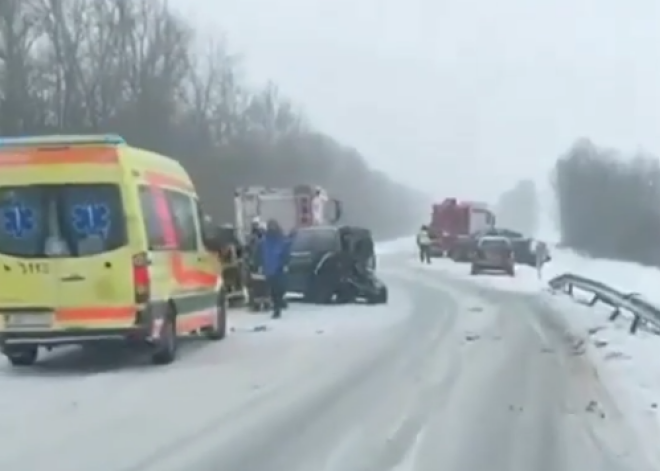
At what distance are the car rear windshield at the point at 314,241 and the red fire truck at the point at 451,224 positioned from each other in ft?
132

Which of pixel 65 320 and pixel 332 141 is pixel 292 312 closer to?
pixel 65 320

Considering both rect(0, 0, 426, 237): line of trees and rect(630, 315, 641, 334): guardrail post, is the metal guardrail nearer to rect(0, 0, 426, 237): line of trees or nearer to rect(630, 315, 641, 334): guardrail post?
rect(630, 315, 641, 334): guardrail post

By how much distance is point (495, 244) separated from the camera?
52.2 metres

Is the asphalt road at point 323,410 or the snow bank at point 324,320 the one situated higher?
the asphalt road at point 323,410

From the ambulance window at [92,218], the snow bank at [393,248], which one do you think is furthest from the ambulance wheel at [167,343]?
the snow bank at [393,248]

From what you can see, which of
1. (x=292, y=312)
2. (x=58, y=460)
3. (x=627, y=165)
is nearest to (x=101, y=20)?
(x=627, y=165)

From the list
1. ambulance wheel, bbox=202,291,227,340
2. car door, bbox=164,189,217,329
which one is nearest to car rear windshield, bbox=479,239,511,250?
ambulance wheel, bbox=202,291,227,340

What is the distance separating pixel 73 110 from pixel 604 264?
2796cm

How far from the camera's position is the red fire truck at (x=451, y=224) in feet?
238

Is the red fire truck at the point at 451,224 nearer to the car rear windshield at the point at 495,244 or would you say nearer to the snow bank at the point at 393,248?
the snow bank at the point at 393,248

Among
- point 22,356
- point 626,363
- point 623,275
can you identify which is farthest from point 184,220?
point 623,275

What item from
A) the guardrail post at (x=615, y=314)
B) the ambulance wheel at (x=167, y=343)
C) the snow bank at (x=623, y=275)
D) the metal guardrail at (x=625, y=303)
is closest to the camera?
the ambulance wheel at (x=167, y=343)

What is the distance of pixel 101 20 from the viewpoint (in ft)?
243

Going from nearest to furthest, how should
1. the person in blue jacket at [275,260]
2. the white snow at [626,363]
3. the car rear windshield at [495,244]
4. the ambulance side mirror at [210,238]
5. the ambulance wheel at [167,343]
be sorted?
1. the white snow at [626,363]
2. the ambulance wheel at [167,343]
3. the ambulance side mirror at [210,238]
4. the person in blue jacket at [275,260]
5. the car rear windshield at [495,244]
